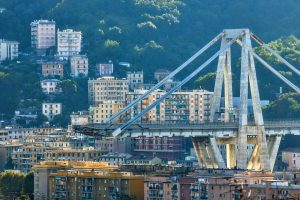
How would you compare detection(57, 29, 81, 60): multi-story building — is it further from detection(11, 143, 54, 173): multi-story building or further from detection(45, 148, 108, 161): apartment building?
detection(45, 148, 108, 161): apartment building

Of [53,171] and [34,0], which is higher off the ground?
[34,0]

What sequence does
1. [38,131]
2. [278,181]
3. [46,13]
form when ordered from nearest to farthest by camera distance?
1. [278,181]
2. [38,131]
3. [46,13]

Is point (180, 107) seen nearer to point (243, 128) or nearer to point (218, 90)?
point (218, 90)

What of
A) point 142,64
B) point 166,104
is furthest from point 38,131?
point 142,64

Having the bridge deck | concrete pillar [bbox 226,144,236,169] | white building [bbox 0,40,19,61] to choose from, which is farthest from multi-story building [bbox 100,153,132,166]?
white building [bbox 0,40,19,61]

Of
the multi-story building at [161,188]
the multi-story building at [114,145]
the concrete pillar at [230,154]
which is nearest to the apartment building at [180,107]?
the multi-story building at [114,145]

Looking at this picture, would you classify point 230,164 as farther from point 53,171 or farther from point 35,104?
point 35,104

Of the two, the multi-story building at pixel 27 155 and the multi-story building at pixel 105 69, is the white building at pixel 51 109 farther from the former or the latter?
the multi-story building at pixel 27 155

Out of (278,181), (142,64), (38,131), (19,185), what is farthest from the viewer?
(142,64)
